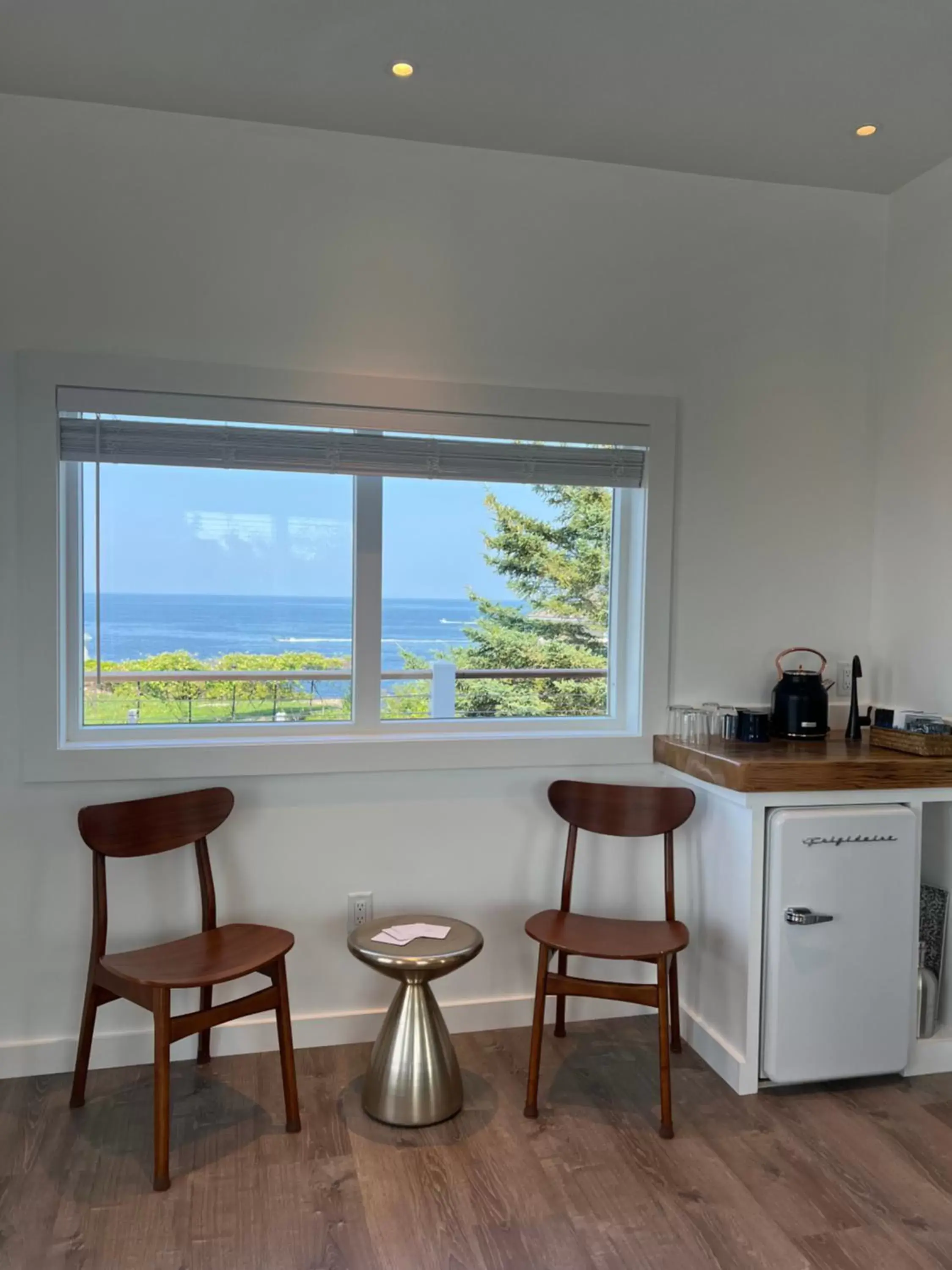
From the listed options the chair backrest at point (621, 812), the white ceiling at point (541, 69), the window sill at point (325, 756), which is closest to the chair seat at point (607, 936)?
the chair backrest at point (621, 812)

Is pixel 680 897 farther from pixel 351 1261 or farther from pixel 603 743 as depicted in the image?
pixel 351 1261

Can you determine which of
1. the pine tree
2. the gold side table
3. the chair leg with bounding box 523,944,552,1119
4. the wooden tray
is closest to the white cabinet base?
the wooden tray

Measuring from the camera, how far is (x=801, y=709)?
2898 mm

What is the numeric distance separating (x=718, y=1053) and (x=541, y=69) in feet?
8.95

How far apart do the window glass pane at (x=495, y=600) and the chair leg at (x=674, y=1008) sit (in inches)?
33.1

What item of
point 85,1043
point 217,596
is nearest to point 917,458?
point 217,596

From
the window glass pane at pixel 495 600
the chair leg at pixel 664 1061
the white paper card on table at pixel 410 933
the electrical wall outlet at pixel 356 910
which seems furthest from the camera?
the window glass pane at pixel 495 600

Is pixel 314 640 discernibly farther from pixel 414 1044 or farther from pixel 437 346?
pixel 414 1044

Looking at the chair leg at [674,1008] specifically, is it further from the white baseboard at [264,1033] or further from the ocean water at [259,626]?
the ocean water at [259,626]

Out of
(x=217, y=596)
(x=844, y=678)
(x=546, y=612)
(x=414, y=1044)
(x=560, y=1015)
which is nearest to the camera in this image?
(x=414, y=1044)

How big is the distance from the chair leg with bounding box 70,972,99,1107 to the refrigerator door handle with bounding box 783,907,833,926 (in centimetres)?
184

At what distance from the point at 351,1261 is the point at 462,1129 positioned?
0.53 meters

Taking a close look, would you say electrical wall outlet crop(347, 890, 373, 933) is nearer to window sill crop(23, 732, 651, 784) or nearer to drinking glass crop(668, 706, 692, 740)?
window sill crop(23, 732, 651, 784)

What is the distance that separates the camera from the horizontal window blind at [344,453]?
2.55m
